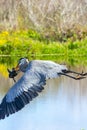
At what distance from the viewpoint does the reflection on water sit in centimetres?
1038

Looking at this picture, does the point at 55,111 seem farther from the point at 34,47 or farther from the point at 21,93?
the point at 34,47

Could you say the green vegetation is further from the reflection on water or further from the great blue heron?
the great blue heron

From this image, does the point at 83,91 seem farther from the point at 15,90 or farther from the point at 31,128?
the point at 15,90

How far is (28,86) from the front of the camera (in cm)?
444

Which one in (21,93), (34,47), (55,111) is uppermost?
(21,93)

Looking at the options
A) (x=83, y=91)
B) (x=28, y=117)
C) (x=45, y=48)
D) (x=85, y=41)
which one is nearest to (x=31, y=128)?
(x=28, y=117)

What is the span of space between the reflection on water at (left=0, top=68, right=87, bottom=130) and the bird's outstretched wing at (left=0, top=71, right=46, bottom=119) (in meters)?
5.40

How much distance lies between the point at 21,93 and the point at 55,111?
756 centimetres

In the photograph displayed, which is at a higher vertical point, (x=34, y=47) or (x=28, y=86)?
(x=28, y=86)

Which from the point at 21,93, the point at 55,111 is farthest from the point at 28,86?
the point at 55,111

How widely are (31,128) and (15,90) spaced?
571 centimetres

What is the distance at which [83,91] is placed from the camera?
14703 millimetres

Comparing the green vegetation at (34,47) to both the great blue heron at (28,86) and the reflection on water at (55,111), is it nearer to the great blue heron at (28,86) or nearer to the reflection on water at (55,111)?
the reflection on water at (55,111)

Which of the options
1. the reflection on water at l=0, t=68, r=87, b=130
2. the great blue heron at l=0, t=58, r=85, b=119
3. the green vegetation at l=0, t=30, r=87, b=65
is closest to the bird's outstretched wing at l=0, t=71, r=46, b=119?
the great blue heron at l=0, t=58, r=85, b=119
